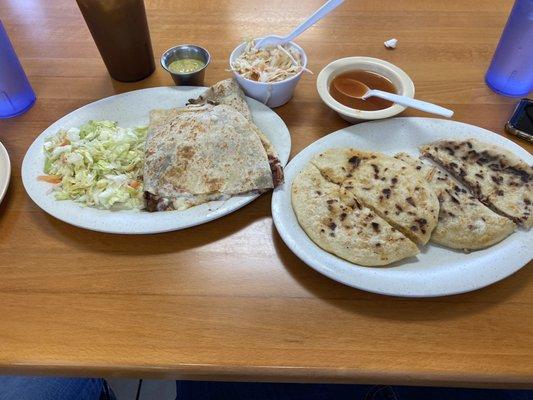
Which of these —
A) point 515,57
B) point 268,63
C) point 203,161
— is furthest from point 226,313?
point 515,57

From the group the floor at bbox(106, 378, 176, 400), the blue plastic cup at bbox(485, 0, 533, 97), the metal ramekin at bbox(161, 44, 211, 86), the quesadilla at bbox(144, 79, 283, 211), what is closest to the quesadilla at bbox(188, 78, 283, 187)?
the quesadilla at bbox(144, 79, 283, 211)

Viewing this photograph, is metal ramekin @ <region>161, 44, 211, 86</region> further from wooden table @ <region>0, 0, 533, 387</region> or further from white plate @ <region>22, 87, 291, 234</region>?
wooden table @ <region>0, 0, 533, 387</region>

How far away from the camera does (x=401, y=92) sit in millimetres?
1433

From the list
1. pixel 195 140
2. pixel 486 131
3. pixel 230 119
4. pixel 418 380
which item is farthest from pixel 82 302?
pixel 486 131

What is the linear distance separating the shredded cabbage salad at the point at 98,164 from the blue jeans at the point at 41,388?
571 millimetres

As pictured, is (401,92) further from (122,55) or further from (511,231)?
(122,55)

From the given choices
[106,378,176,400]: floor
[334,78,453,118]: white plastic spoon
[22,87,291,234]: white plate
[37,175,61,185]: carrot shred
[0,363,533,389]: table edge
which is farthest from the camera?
[106,378,176,400]: floor

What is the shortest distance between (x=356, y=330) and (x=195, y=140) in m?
0.71

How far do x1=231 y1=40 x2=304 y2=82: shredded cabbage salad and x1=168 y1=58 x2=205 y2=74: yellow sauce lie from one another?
0.17 meters

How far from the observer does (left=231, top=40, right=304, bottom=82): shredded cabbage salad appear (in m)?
1.46

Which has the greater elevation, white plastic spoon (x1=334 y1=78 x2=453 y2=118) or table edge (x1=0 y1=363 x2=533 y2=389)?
white plastic spoon (x1=334 y1=78 x2=453 y2=118)

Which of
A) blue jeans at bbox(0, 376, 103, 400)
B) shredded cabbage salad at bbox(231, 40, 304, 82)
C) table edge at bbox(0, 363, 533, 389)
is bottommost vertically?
blue jeans at bbox(0, 376, 103, 400)

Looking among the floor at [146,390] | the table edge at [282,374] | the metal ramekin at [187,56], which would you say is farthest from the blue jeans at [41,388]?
the metal ramekin at [187,56]

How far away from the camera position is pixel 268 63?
151 cm
